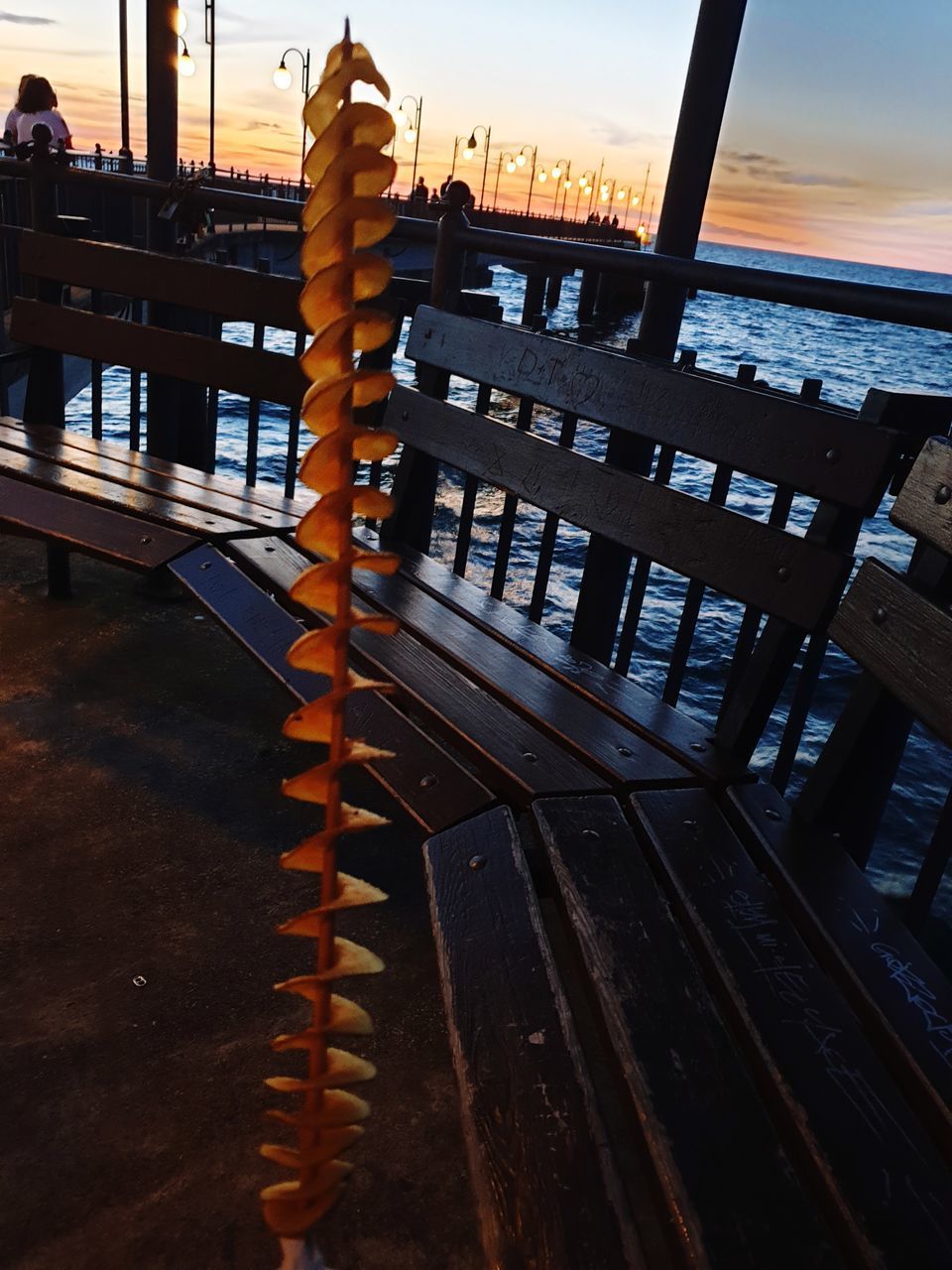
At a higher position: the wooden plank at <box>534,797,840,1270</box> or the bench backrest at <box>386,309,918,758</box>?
the bench backrest at <box>386,309,918,758</box>

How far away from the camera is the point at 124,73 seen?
75.5 feet

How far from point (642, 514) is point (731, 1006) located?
1.37 metres

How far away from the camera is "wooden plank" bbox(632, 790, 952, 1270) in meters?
1.15

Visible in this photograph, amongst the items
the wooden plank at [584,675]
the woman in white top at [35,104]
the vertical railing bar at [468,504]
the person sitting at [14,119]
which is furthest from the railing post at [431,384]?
the person sitting at [14,119]

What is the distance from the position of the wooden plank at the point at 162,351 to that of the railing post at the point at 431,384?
0.48 metres

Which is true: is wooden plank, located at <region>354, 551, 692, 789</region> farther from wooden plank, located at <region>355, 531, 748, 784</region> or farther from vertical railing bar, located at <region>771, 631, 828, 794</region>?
vertical railing bar, located at <region>771, 631, 828, 794</region>

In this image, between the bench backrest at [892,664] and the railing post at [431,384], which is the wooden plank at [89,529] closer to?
the railing post at [431,384]

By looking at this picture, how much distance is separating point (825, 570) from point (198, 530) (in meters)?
1.90

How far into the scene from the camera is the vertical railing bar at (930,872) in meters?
2.17

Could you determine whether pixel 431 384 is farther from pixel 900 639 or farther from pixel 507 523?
pixel 900 639

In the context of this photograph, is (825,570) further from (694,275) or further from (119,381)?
(119,381)

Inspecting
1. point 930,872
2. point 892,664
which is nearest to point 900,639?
point 892,664

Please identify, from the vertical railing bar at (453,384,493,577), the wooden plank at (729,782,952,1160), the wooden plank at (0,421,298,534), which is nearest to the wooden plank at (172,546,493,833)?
the wooden plank at (0,421,298,534)

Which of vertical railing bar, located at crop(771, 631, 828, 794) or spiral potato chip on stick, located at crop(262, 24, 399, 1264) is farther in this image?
vertical railing bar, located at crop(771, 631, 828, 794)
